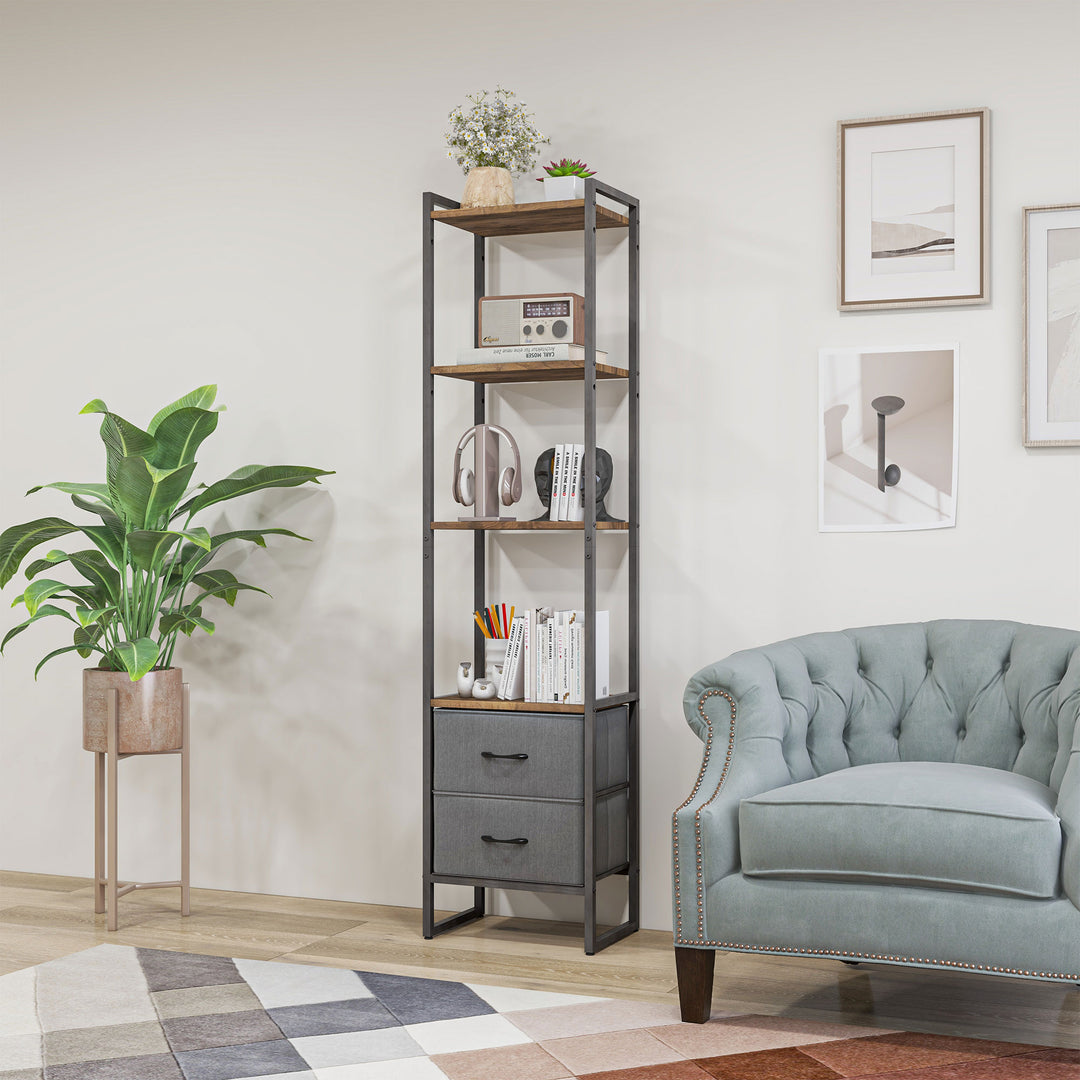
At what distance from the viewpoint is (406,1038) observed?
276cm

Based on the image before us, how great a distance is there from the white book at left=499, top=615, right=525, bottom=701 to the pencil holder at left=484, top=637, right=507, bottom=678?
0.05 metres

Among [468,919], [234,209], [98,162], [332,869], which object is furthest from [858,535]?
[98,162]

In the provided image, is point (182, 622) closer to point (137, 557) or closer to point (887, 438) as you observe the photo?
point (137, 557)

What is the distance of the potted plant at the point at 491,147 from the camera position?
142 inches

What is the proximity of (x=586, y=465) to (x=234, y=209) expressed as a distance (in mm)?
1560

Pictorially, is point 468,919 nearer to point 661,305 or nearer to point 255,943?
point 255,943

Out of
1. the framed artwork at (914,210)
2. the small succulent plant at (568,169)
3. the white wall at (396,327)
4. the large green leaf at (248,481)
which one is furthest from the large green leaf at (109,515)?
the framed artwork at (914,210)

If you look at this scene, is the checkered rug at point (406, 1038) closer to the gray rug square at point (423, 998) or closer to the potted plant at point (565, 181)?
the gray rug square at point (423, 998)

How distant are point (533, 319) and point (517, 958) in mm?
1635

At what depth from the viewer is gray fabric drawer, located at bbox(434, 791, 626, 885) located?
11.2 ft

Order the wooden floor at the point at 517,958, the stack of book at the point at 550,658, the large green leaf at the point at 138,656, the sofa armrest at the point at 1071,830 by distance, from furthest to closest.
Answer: the large green leaf at the point at 138,656
the stack of book at the point at 550,658
the wooden floor at the point at 517,958
the sofa armrest at the point at 1071,830

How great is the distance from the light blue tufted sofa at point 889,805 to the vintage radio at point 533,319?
39.4 inches

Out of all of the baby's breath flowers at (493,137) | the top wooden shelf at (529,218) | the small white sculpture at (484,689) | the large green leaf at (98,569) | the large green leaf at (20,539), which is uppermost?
the baby's breath flowers at (493,137)

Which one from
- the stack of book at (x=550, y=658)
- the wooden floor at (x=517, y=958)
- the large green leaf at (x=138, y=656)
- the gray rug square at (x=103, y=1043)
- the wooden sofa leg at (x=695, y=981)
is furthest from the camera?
the large green leaf at (x=138, y=656)
